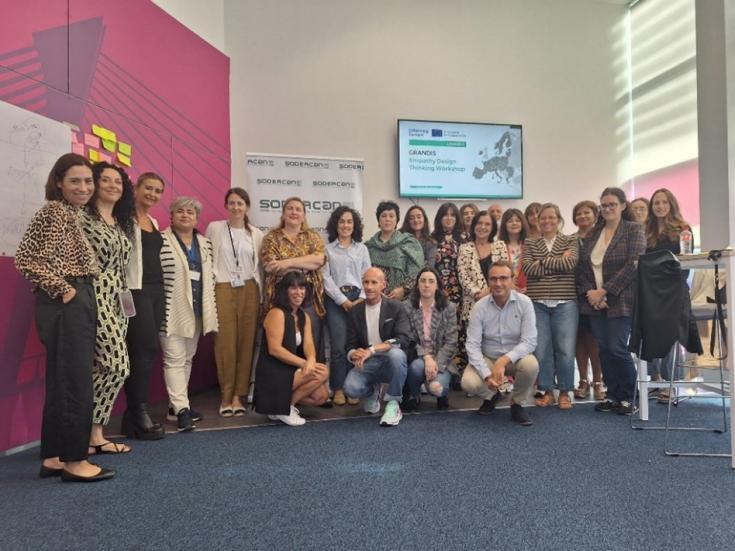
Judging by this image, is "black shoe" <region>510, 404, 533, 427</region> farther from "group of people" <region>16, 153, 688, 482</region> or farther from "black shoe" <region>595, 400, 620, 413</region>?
"black shoe" <region>595, 400, 620, 413</region>

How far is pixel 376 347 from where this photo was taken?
3049 millimetres

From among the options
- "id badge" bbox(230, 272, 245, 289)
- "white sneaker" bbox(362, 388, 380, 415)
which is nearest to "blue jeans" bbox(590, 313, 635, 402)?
"white sneaker" bbox(362, 388, 380, 415)

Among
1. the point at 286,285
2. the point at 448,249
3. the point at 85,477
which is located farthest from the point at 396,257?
the point at 85,477

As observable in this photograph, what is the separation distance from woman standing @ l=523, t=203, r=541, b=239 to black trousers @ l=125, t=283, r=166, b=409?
8.85 feet

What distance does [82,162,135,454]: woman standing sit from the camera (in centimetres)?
220

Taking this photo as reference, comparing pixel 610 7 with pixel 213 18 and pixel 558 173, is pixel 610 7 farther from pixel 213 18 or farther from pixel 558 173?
pixel 213 18

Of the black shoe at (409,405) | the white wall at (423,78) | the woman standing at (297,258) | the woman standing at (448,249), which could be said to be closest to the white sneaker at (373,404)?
the black shoe at (409,405)

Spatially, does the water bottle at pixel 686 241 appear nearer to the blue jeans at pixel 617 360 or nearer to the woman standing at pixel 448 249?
the blue jeans at pixel 617 360

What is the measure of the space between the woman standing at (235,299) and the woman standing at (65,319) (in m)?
1.17

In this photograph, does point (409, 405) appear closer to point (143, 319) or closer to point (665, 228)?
point (143, 319)

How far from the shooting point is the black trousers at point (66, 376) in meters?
1.97

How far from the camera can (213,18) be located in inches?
192

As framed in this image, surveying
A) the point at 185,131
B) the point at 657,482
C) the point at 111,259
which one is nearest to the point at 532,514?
the point at 657,482

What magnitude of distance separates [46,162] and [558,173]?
529cm
